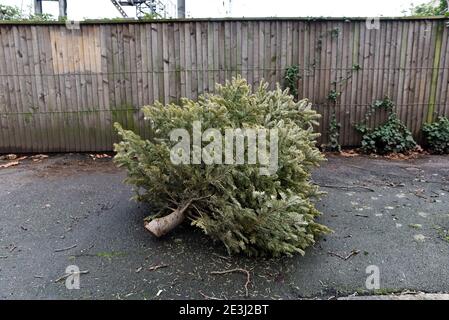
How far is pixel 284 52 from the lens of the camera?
19.9 ft

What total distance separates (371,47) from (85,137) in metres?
4.97

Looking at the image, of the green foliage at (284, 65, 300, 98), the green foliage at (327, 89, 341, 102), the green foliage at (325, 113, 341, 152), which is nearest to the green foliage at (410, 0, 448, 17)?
the green foliage at (327, 89, 341, 102)

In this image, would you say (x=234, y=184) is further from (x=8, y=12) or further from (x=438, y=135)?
(x=8, y=12)

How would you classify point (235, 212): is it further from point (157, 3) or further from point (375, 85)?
point (157, 3)

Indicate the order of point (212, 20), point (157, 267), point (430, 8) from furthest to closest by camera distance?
point (430, 8) → point (212, 20) → point (157, 267)

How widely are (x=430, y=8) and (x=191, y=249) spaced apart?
8347mm

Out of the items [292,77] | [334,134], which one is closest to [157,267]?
[292,77]

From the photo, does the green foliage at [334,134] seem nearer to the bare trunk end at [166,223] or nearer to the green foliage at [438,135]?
the green foliage at [438,135]

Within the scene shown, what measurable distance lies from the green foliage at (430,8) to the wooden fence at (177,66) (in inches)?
64.9

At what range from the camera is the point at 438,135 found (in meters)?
6.24

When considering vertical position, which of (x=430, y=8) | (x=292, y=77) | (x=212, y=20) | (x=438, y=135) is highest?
(x=430, y=8)

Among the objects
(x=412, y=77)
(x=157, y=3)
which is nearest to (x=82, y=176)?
(x=412, y=77)

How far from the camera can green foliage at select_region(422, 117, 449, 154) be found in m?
6.25
